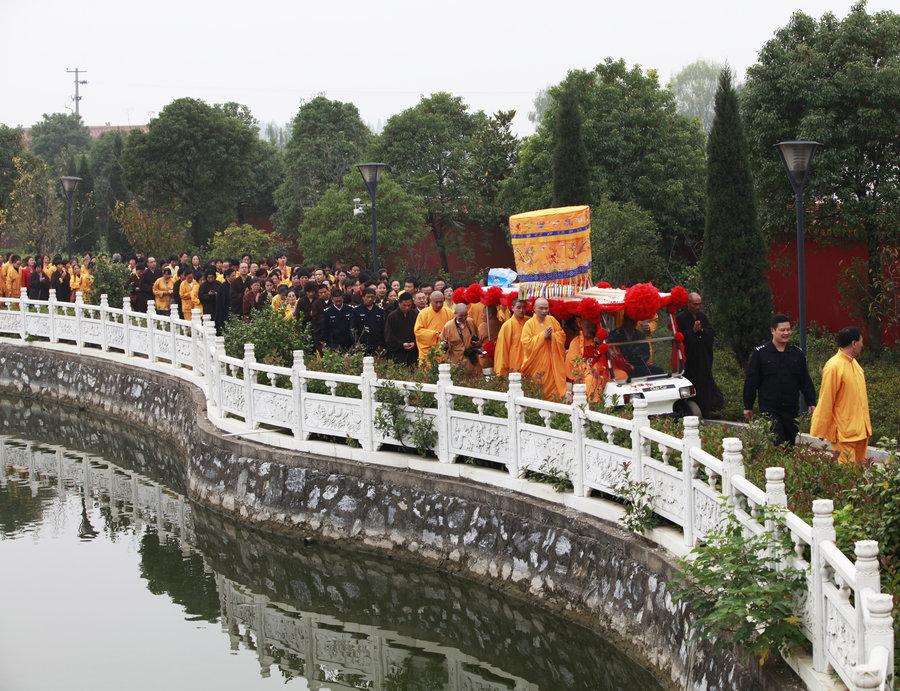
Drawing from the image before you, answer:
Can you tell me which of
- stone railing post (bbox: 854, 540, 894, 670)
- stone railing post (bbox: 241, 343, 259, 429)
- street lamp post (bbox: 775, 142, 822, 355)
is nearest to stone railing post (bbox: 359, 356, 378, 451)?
stone railing post (bbox: 241, 343, 259, 429)

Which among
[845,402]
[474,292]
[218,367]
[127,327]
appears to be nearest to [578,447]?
[845,402]

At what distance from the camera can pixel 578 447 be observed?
27.7 feet

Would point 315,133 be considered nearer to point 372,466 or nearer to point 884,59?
point 884,59

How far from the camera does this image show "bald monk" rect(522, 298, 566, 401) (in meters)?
10.7

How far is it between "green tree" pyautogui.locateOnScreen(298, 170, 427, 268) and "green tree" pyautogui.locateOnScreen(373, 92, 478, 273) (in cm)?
264

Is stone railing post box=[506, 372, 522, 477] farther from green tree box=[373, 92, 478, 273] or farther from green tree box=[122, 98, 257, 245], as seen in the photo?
green tree box=[122, 98, 257, 245]

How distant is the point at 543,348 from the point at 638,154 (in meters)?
13.3

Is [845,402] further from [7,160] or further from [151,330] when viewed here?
[7,160]

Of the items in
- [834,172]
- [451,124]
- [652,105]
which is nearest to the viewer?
[834,172]

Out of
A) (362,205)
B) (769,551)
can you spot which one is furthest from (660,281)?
(769,551)

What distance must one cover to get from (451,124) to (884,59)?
15.9m

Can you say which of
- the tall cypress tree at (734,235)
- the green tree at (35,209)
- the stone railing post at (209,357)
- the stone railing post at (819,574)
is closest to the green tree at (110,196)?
the green tree at (35,209)

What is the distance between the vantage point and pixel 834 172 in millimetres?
17016

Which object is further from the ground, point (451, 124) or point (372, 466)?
point (451, 124)
